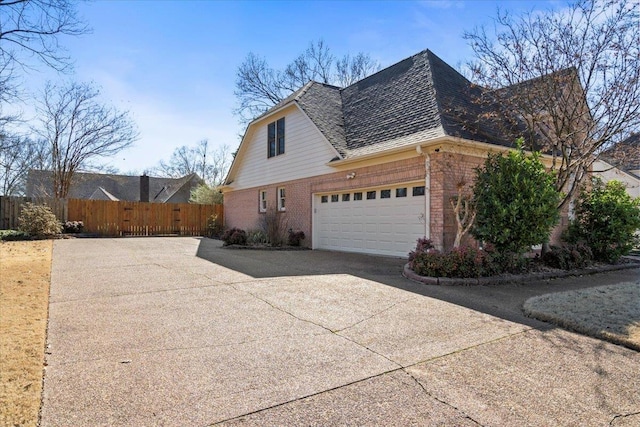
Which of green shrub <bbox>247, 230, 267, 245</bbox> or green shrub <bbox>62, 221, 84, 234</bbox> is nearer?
green shrub <bbox>247, 230, 267, 245</bbox>

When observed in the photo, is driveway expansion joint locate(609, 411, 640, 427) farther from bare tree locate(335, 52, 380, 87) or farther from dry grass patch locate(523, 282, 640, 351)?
bare tree locate(335, 52, 380, 87)

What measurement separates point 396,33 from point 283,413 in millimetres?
13637

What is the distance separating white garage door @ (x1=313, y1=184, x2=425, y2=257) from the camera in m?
10.4

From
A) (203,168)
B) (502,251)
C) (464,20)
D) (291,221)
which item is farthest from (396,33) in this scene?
(203,168)

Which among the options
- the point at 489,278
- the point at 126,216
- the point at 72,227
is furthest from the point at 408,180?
the point at 72,227

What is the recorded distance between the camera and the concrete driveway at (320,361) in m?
2.69

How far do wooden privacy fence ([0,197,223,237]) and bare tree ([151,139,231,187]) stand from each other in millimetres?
20131

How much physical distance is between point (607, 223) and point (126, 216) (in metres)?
21.5

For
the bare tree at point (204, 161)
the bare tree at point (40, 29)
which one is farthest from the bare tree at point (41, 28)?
the bare tree at point (204, 161)

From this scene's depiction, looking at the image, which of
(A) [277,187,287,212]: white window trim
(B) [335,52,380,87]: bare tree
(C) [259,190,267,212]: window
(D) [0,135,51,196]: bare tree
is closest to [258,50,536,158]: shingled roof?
(A) [277,187,287,212]: white window trim

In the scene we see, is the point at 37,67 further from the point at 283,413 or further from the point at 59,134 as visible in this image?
the point at 59,134

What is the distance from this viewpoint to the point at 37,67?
32.0 feet

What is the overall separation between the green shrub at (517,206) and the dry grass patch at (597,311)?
5.14 feet

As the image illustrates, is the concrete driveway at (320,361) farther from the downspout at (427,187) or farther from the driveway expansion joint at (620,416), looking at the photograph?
the downspout at (427,187)
